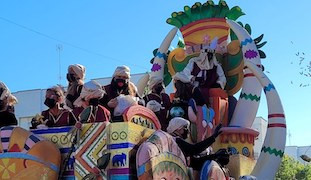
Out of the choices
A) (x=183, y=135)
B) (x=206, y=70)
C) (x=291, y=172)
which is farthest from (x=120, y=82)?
(x=291, y=172)

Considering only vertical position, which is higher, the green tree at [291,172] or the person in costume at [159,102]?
the green tree at [291,172]

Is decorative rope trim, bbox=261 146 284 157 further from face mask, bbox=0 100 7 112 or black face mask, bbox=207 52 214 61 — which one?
face mask, bbox=0 100 7 112

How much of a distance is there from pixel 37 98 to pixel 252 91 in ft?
70.6

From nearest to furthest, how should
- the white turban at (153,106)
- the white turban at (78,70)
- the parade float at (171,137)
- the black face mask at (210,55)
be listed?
the parade float at (171,137) < the white turban at (78,70) < the white turban at (153,106) < the black face mask at (210,55)

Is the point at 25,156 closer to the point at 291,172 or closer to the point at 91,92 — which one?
the point at 91,92

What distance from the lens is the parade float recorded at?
4.27 meters

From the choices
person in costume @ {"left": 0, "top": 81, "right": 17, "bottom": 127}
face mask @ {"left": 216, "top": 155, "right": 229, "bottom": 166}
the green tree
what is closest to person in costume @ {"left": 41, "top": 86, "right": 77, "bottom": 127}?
person in costume @ {"left": 0, "top": 81, "right": 17, "bottom": 127}

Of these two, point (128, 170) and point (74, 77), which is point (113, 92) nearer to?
point (74, 77)

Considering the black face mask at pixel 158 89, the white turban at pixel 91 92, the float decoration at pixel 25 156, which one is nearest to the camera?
the float decoration at pixel 25 156

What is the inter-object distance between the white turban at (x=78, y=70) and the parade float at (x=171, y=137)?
4.33ft

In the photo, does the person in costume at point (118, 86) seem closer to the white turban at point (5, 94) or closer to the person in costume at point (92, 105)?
the person in costume at point (92, 105)

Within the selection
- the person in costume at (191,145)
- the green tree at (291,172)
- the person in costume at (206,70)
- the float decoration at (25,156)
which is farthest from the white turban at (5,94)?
the green tree at (291,172)

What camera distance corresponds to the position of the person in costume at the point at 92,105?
4.48 meters

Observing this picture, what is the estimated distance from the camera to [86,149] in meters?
4.32
